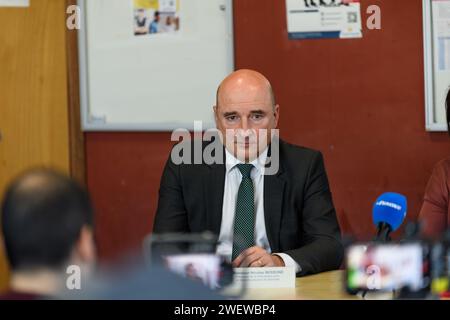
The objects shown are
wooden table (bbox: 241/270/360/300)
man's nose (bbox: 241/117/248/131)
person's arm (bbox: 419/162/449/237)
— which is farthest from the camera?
person's arm (bbox: 419/162/449/237)

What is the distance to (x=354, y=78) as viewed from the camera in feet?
13.5

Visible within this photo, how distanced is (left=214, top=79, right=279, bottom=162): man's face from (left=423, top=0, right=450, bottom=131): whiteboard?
0.99 metres

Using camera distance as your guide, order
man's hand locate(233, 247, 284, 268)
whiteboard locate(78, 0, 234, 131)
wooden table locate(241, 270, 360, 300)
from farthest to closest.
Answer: whiteboard locate(78, 0, 234, 131) → man's hand locate(233, 247, 284, 268) → wooden table locate(241, 270, 360, 300)

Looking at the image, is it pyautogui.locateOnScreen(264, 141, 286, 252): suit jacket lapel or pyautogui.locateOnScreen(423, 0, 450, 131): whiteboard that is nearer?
pyautogui.locateOnScreen(264, 141, 286, 252): suit jacket lapel

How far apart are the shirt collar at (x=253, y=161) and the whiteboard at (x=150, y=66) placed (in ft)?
2.91

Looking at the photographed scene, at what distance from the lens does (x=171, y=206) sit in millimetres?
3324

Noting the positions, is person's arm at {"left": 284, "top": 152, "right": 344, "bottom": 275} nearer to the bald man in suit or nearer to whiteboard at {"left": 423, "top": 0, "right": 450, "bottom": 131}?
the bald man in suit

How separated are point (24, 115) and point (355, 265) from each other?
2467 millimetres

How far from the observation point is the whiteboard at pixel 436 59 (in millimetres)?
3986

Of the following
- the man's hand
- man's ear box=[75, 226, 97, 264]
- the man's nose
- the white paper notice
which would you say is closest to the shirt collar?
the man's nose

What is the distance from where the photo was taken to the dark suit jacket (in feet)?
10.6

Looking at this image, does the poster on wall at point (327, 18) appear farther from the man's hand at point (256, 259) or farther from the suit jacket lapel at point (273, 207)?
the man's hand at point (256, 259)
